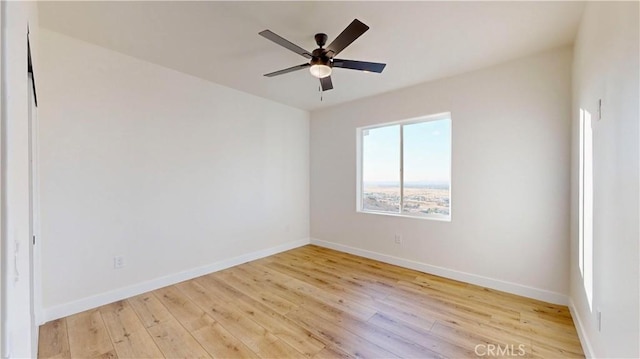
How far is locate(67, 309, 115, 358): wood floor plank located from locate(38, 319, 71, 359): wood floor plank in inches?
1.2

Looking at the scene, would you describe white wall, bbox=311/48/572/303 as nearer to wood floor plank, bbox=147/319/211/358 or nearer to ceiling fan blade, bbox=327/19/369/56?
ceiling fan blade, bbox=327/19/369/56

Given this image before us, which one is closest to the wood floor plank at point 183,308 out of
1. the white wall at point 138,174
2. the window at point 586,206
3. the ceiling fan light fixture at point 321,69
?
the white wall at point 138,174

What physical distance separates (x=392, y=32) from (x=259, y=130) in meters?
2.41

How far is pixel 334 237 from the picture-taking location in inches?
174

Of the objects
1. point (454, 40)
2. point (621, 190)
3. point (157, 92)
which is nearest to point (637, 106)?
point (621, 190)

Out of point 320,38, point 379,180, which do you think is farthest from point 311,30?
point 379,180

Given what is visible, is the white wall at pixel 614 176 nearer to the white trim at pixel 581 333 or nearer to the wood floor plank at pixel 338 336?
the white trim at pixel 581 333

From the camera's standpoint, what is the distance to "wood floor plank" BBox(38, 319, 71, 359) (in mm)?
1834

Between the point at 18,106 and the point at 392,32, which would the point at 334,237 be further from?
the point at 18,106

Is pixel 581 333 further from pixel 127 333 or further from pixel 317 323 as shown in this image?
pixel 127 333

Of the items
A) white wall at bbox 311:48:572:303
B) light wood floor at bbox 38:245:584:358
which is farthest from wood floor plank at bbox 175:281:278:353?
white wall at bbox 311:48:572:303

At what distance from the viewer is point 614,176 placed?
1.35 metres

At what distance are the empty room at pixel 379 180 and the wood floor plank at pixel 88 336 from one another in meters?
0.02

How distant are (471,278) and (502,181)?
117cm
